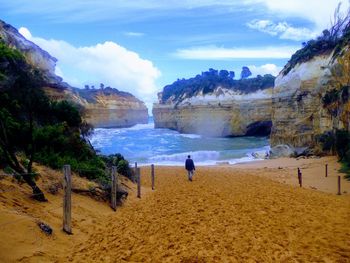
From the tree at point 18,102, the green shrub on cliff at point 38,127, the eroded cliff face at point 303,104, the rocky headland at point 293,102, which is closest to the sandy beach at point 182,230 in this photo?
the green shrub on cliff at point 38,127

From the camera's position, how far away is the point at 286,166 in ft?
88.9

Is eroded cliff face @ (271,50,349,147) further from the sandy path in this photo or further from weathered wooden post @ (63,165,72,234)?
weathered wooden post @ (63,165,72,234)

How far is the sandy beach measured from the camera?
6.56m

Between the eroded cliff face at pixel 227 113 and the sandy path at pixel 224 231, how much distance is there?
50412mm

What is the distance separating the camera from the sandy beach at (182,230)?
656 centimetres

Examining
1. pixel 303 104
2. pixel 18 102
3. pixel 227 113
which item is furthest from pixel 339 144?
pixel 227 113

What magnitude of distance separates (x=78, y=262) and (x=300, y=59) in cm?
3638

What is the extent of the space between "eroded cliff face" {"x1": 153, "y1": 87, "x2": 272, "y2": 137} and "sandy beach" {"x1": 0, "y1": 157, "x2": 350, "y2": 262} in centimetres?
5071

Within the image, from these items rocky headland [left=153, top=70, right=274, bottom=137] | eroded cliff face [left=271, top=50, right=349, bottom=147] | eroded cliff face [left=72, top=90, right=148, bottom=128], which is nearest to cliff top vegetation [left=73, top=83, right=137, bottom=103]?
eroded cliff face [left=72, top=90, right=148, bottom=128]

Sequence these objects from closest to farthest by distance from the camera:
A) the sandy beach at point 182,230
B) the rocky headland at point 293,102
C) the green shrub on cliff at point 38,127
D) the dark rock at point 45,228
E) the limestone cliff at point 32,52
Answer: the sandy beach at point 182,230, the dark rock at point 45,228, the green shrub on cliff at point 38,127, the limestone cliff at point 32,52, the rocky headland at point 293,102

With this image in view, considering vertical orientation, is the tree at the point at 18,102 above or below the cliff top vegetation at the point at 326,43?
below

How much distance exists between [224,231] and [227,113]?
5921 centimetres

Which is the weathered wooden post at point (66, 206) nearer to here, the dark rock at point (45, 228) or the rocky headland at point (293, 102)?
the dark rock at point (45, 228)

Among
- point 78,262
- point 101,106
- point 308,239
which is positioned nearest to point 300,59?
point 308,239
